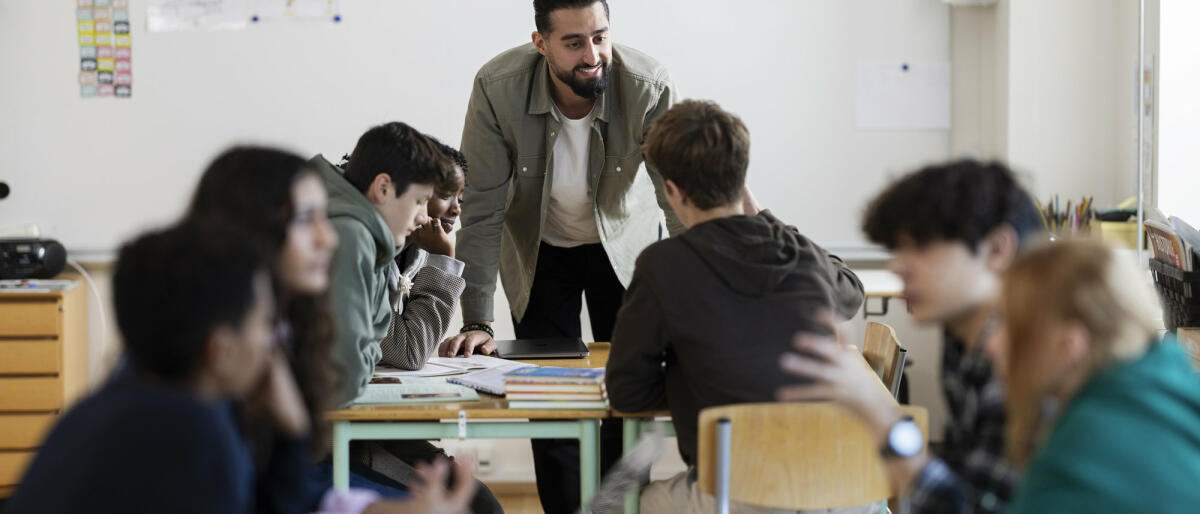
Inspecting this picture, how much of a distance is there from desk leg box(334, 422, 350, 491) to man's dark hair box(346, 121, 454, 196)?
1.51 ft

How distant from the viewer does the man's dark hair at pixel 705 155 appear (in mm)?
1962

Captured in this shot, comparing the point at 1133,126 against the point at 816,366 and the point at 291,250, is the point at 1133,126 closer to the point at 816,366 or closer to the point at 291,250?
the point at 816,366

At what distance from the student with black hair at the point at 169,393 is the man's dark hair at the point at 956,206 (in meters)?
0.69

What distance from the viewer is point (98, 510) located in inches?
33.4

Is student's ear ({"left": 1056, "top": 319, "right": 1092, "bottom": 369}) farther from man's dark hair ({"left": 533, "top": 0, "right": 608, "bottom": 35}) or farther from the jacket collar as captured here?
the jacket collar

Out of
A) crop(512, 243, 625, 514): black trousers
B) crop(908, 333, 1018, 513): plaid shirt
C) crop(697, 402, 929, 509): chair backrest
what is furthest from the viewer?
crop(512, 243, 625, 514): black trousers

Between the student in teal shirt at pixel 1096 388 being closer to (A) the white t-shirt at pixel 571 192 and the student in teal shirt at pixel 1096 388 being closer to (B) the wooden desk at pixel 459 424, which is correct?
(B) the wooden desk at pixel 459 424

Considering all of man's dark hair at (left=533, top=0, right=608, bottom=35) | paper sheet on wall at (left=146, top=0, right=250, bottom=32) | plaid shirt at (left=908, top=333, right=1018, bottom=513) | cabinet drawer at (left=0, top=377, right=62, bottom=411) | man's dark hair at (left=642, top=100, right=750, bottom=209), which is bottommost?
cabinet drawer at (left=0, top=377, right=62, bottom=411)

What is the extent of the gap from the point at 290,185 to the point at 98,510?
1.35 feet

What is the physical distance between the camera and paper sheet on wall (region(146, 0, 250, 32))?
4035 millimetres

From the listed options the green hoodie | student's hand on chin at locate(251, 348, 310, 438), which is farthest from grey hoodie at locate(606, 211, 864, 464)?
student's hand on chin at locate(251, 348, 310, 438)

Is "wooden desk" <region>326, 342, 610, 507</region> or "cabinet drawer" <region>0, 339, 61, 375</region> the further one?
"cabinet drawer" <region>0, 339, 61, 375</region>

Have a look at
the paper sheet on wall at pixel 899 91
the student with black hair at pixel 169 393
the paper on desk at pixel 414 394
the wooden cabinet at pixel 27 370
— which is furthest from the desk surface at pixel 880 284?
the wooden cabinet at pixel 27 370

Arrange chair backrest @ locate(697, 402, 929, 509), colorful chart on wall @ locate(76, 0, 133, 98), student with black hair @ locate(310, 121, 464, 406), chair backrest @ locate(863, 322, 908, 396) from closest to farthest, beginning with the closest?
1. chair backrest @ locate(697, 402, 929, 509)
2. student with black hair @ locate(310, 121, 464, 406)
3. chair backrest @ locate(863, 322, 908, 396)
4. colorful chart on wall @ locate(76, 0, 133, 98)
